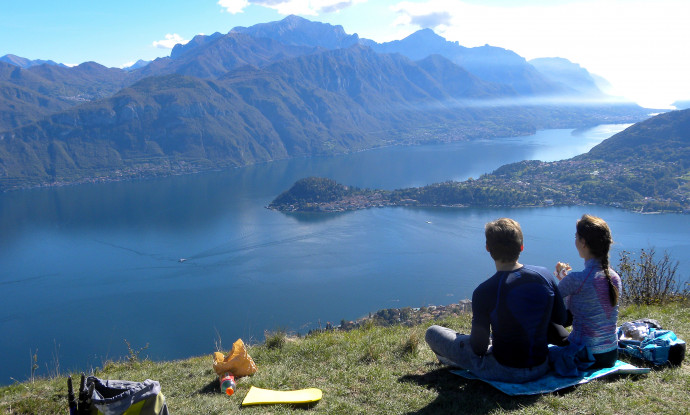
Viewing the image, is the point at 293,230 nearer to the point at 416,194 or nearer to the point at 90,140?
the point at 416,194

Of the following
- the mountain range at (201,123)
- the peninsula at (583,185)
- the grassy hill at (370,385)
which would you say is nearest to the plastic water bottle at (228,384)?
the grassy hill at (370,385)

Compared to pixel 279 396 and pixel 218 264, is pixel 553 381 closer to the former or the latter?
pixel 279 396

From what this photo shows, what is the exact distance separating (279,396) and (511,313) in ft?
6.24

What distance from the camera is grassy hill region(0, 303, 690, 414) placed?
301 cm

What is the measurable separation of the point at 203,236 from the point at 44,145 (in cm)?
8982

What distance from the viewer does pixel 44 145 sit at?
11256 centimetres

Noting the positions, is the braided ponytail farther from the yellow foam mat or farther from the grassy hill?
the yellow foam mat

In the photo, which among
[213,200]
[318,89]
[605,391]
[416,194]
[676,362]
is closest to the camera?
[605,391]

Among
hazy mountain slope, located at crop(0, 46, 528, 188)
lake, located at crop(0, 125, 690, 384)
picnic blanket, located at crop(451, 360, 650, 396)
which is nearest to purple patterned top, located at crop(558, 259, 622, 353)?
picnic blanket, located at crop(451, 360, 650, 396)

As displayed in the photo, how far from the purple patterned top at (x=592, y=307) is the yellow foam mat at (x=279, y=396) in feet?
6.76

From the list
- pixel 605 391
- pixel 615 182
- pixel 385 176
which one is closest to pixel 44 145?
pixel 385 176

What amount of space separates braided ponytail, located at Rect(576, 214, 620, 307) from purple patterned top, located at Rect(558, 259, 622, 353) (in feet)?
0.11

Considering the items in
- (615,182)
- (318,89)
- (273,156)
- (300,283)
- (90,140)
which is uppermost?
(318,89)

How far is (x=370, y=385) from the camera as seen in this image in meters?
3.62
